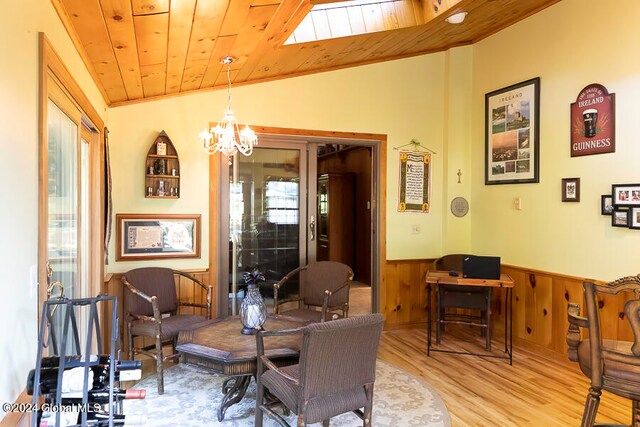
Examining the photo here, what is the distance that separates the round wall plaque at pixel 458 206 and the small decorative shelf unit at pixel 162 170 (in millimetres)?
3057

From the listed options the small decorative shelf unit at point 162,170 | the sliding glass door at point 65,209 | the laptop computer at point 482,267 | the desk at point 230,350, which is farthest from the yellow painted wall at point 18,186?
the laptop computer at point 482,267

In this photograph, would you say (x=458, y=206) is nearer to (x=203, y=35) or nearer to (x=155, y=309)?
(x=155, y=309)

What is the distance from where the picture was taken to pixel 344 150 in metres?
8.25

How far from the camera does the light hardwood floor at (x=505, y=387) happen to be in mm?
2982

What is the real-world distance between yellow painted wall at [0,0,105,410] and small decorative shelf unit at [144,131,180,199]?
7.59 feet

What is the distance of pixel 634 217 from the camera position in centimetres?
335

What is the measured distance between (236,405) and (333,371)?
127cm

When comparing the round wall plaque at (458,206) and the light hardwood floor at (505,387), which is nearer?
the light hardwood floor at (505,387)

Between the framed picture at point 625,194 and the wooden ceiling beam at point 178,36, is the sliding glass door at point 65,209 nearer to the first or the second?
the wooden ceiling beam at point 178,36

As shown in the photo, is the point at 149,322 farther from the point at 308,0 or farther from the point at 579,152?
the point at 579,152

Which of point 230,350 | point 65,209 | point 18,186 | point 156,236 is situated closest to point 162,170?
point 156,236

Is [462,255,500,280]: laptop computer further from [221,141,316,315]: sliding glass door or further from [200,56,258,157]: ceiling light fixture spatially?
[200,56,258,157]: ceiling light fixture

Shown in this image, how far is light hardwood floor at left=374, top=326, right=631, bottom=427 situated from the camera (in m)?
2.98

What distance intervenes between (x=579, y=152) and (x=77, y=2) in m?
3.87
